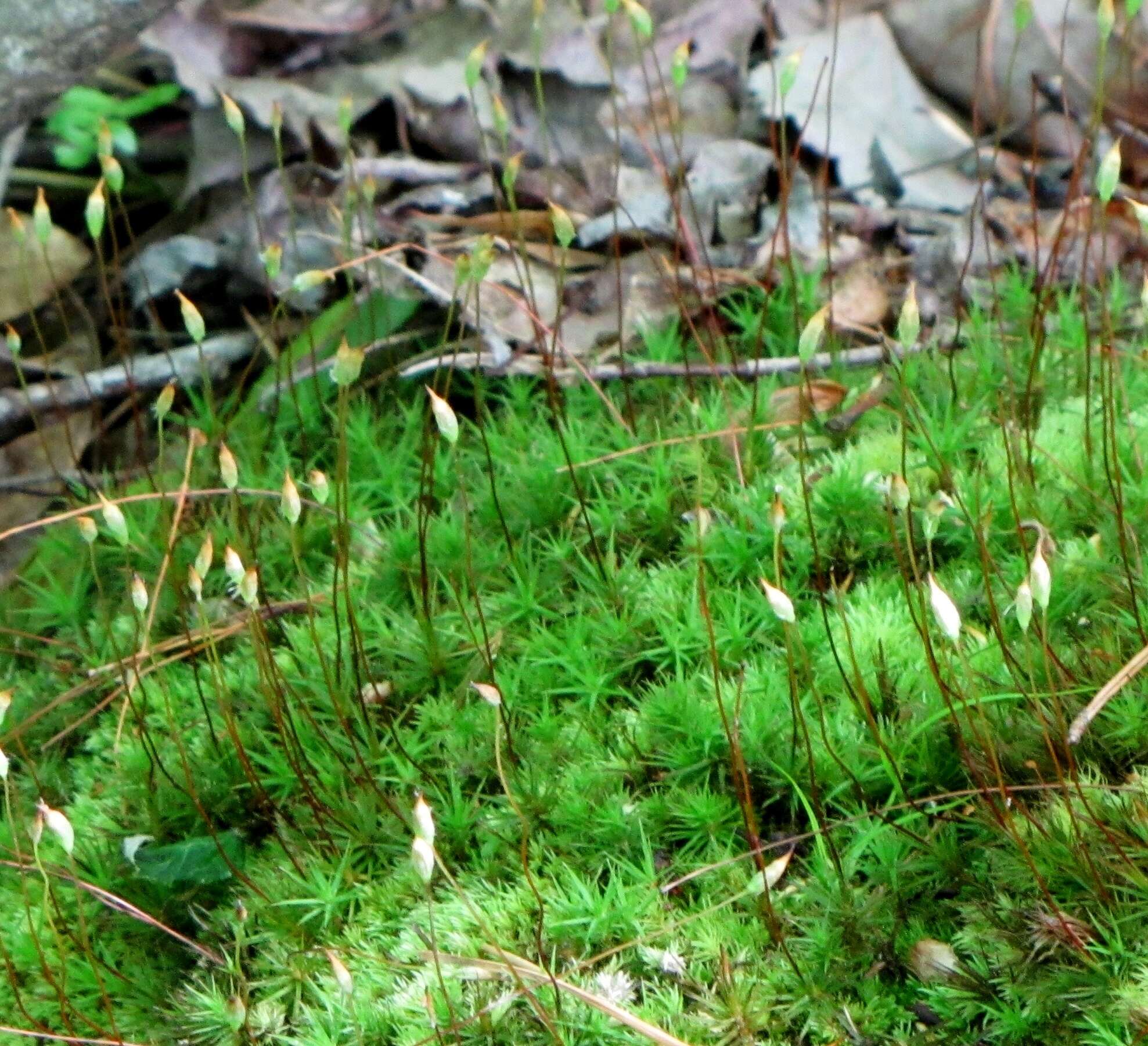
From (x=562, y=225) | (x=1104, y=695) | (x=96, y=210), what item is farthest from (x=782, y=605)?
(x=96, y=210)

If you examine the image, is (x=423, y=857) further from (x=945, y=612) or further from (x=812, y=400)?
(x=812, y=400)

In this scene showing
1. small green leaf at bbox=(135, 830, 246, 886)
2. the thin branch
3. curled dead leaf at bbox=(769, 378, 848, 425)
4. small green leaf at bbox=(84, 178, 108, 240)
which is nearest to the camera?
small green leaf at bbox=(135, 830, 246, 886)

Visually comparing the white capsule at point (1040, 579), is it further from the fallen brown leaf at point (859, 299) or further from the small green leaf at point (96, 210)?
the small green leaf at point (96, 210)

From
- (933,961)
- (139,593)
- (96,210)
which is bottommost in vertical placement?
(933,961)

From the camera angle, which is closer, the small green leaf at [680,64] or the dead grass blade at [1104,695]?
the dead grass blade at [1104,695]

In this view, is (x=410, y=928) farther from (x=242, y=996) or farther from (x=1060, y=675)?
(x=1060, y=675)

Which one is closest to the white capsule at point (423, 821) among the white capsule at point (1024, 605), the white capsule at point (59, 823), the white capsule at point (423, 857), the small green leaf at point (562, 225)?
the white capsule at point (423, 857)

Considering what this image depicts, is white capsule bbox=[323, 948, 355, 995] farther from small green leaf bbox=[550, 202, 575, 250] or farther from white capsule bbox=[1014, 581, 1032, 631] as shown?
small green leaf bbox=[550, 202, 575, 250]

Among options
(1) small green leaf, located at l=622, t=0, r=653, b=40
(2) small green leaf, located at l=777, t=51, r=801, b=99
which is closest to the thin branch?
(1) small green leaf, located at l=622, t=0, r=653, b=40
